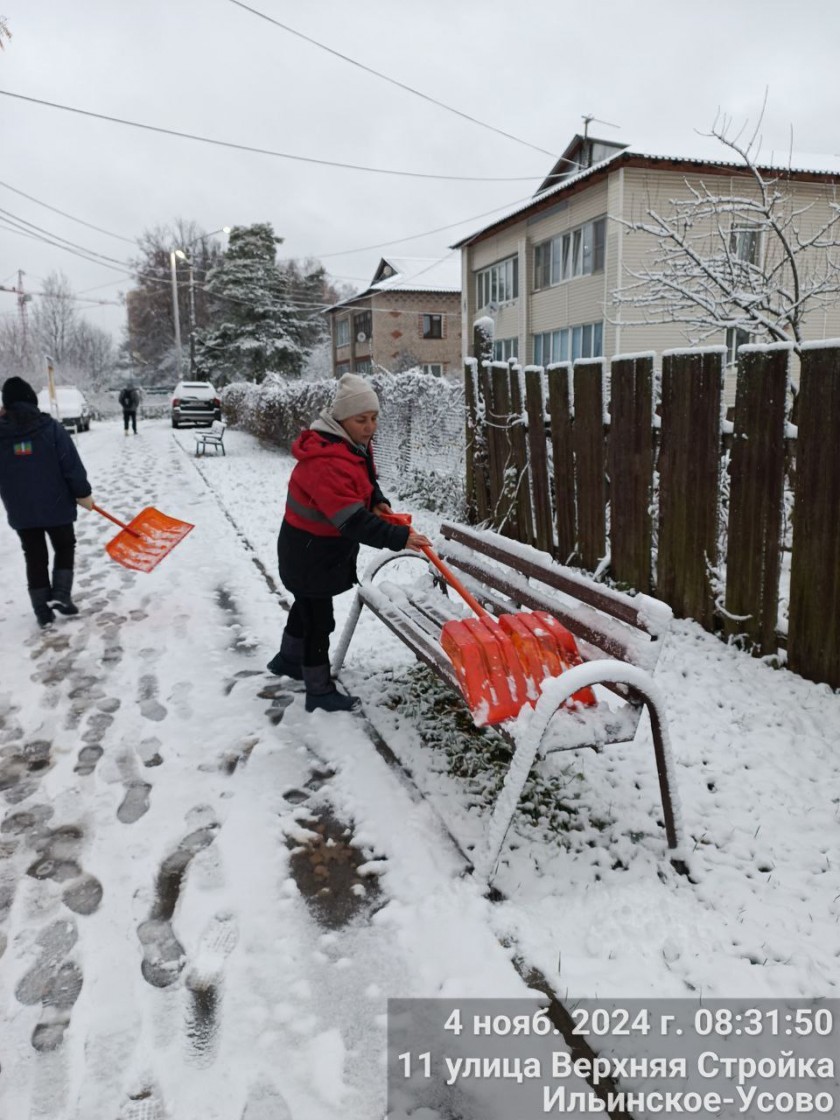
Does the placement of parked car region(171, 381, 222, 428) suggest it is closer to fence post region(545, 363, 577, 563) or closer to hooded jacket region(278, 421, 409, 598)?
fence post region(545, 363, 577, 563)

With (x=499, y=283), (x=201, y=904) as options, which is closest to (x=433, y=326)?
(x=499, y=283)

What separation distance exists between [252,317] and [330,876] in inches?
1570

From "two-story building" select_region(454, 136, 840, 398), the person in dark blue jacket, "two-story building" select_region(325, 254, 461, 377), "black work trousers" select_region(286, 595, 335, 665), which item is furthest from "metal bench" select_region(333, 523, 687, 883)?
"two-story building" select_region(325, 254, 461, 377)

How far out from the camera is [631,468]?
507cm

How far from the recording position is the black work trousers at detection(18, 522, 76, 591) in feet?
17.2

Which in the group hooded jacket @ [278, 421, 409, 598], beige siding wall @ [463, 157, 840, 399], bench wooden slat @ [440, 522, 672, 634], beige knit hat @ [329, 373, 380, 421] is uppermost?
beige siding wall @ [463, 157, 840, 399]

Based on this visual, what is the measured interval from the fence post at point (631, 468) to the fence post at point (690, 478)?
0.50 feet

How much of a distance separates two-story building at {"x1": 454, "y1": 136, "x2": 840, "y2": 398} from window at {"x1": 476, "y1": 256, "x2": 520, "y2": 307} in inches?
1.5

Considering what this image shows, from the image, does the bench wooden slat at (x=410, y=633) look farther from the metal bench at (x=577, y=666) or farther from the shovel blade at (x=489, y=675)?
the shovel blade at (x=489, y=675)

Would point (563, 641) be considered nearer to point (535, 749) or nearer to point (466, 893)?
point (535, 749)

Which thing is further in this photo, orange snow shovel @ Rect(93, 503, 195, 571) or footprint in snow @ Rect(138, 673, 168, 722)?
orange snow shovel @ Rect(93, 503, 195, 571)

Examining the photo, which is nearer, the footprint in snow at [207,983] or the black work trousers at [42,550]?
the footprint in snow at [207,983]

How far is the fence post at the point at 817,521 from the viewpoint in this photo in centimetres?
357

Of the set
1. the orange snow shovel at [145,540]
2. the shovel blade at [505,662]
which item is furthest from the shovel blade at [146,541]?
the shovel blade at [505,662]
